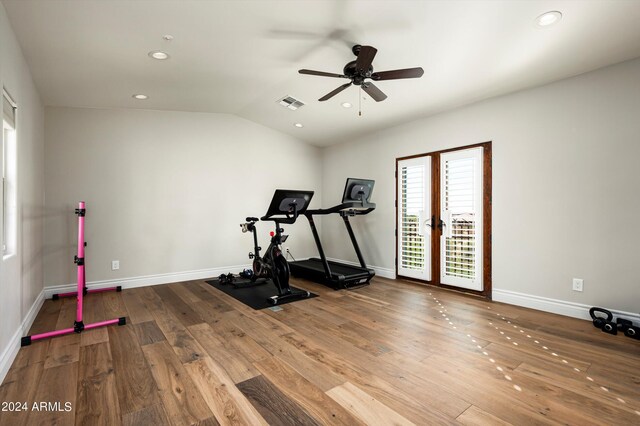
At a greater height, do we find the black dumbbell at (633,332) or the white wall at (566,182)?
the white wall at (566,182)

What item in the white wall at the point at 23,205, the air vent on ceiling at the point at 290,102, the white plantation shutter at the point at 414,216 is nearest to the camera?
the white wall at the point at 23,205

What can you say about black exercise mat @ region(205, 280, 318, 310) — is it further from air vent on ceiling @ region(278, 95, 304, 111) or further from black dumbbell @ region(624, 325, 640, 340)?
black dumbbell @ region(624, 325, 640, 340)

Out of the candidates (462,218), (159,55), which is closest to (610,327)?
(462,218)

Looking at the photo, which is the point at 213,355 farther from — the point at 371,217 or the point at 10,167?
the point at 371,217

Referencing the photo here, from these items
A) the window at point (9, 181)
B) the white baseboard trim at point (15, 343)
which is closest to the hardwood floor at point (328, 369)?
the white baseboard trim at point (15, 343)

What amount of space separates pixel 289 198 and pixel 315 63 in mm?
1686

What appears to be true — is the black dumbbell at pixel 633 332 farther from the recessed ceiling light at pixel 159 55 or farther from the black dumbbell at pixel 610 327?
the recessed ceiling light at pixel 159 55

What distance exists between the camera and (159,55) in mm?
3205

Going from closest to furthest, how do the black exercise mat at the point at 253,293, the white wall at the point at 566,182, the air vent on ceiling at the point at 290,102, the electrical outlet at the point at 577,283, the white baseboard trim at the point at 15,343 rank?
the white baseboard trim at the point at 15,343
the white wall at the point at 566,182
the electrical outlet at the point at 577,283
the black exercise mat at the point at 253,293
the air vent on ceiling at the point at 290,102

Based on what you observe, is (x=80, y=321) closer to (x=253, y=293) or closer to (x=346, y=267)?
(x=253, y=293)

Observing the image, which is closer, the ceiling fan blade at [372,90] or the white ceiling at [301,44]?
the white ceiling at [301,44]

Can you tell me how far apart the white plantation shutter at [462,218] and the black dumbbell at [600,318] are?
120 cm

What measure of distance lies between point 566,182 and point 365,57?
2729 millimetres

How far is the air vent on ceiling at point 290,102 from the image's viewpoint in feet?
15.3
